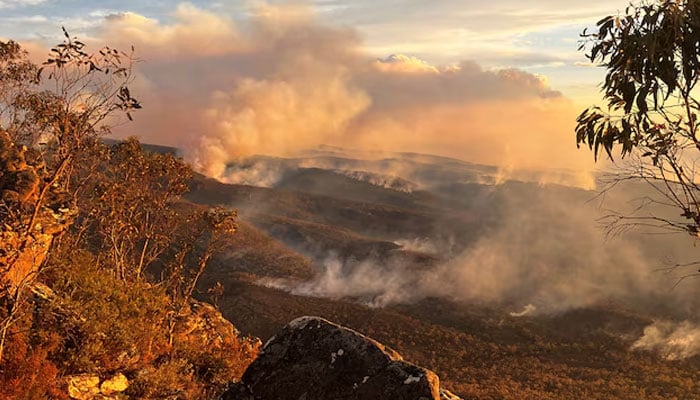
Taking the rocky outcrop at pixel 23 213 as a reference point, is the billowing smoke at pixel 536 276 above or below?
below

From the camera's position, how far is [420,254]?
150m

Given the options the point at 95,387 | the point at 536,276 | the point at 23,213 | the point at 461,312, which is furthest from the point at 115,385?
the point at 536,276

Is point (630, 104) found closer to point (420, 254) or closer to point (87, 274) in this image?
point (87, 274)

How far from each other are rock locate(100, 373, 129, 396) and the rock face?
20.9 ft

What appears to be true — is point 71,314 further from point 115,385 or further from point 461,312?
point 461,312

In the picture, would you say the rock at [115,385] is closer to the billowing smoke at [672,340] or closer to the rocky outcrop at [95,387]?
the rocky outcrop at [95,387]

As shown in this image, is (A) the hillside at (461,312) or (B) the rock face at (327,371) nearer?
(B) the rock face at (327,371)

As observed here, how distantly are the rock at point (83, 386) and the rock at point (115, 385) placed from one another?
17 cm

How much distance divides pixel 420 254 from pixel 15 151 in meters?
138

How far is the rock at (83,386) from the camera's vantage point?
11594 mm

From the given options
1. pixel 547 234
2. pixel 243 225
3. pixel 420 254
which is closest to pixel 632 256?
pixel 547 234

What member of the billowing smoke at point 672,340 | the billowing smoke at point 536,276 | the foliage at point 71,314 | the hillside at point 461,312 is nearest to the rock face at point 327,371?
the foliage at point 71,314

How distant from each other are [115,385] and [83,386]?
3.00ft

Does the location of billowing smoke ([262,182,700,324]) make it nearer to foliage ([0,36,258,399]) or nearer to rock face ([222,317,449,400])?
foliage ([0,36,258,399])
